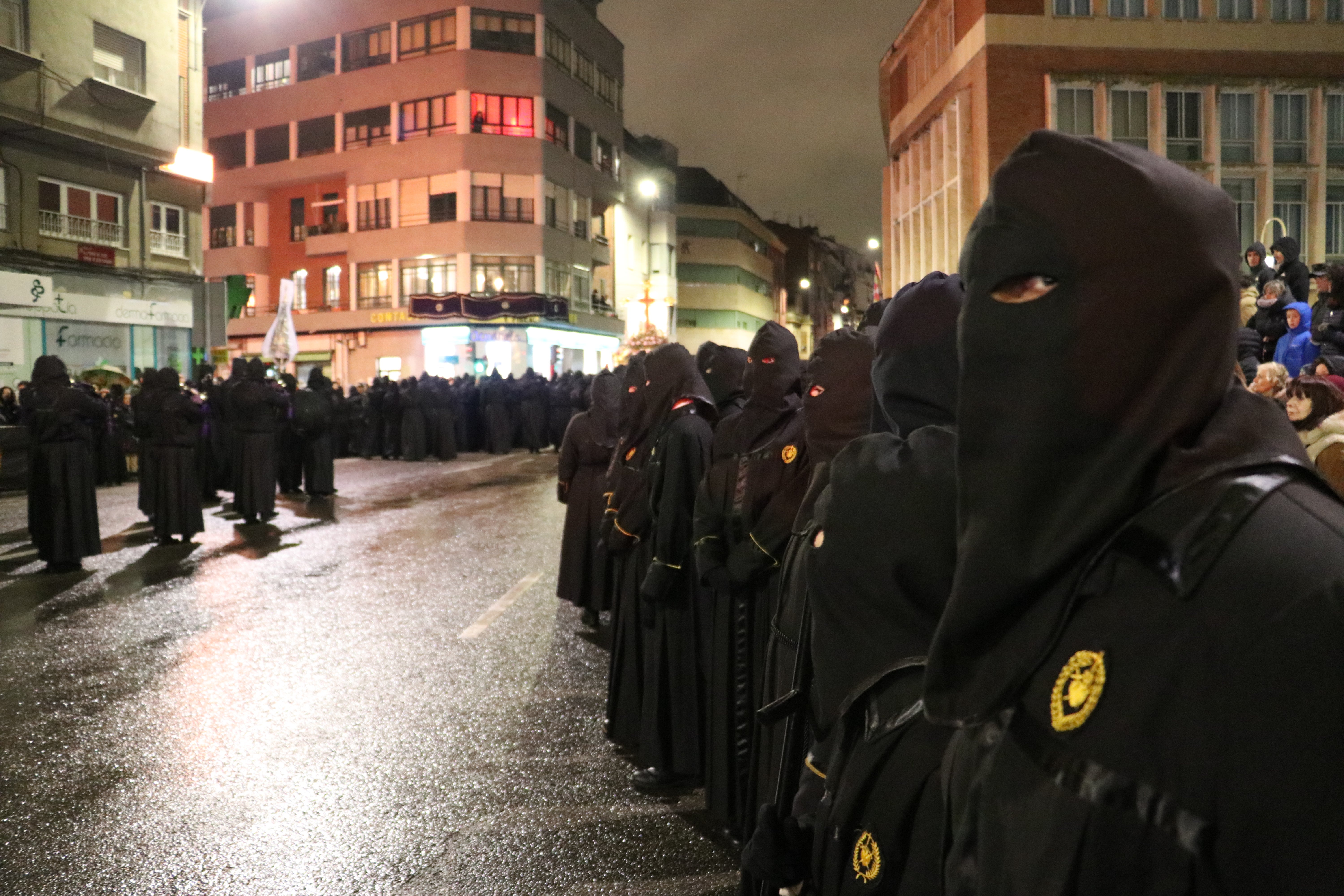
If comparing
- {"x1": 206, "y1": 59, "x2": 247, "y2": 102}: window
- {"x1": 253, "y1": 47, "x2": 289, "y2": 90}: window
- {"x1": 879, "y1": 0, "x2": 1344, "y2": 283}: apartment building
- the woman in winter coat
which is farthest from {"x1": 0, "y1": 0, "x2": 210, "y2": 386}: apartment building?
the woman in winter coat

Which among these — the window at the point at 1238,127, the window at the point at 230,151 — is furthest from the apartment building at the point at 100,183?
the window at the point at 1238,127

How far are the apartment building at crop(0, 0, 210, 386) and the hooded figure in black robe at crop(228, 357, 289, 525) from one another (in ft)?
44.9

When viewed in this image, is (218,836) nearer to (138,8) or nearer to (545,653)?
(545,653)

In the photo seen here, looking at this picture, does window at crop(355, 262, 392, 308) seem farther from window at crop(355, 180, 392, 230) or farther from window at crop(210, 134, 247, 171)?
window at crop(210, 134, 247, 171)

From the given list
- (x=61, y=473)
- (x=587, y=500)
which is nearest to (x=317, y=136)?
(x=61, y=473)

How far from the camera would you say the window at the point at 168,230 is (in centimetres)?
3102

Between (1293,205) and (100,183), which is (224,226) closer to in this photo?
(100,183)

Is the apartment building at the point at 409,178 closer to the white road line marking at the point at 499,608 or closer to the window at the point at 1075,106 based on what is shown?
the window at the point at 1075,106

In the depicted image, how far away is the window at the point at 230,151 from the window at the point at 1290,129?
139 ft

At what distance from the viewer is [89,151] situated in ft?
93.8

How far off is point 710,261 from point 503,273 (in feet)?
116

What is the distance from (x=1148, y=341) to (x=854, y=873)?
111cm

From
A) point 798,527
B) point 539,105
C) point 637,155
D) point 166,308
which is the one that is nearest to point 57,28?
point 166,308

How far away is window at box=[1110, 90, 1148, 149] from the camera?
31625 mm
